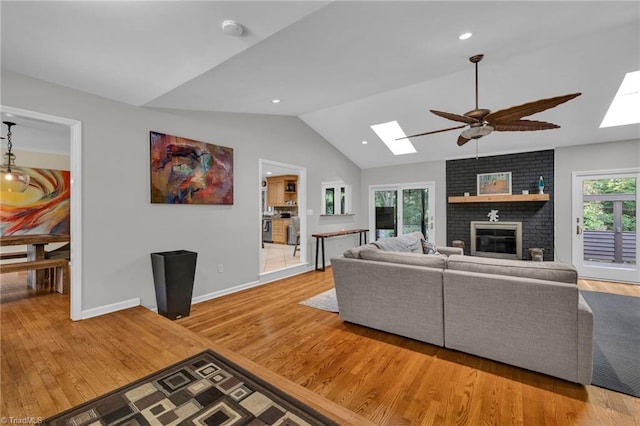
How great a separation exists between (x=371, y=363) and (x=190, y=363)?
1.39 metres

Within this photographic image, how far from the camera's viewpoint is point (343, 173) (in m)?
6.84

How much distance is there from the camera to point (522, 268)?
2219 millimetres

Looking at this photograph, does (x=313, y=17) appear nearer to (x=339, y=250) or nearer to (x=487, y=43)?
(x=487, y=43)

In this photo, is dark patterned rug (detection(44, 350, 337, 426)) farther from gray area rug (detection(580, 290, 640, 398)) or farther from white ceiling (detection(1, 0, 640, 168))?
white ceiling (detection(1, 0, 640, 168))

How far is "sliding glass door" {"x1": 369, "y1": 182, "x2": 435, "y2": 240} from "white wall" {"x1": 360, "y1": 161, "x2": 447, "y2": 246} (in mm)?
125

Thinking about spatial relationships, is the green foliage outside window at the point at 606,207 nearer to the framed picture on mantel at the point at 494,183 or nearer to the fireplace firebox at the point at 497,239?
the fireplace firebox at the point at 497,239

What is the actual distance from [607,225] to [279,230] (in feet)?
25.5

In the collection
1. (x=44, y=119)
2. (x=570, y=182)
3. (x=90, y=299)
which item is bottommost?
(x=90, y=299)

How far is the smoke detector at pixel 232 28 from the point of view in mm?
1892

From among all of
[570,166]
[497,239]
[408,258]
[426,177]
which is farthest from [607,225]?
[408,258]

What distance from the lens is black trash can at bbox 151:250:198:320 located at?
3.09 meters

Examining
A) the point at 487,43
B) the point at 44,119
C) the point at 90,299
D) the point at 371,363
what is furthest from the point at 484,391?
the point at 44,119

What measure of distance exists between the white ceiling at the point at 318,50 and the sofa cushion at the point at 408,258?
1.91m

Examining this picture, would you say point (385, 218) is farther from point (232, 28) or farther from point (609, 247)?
point (232, 28)
